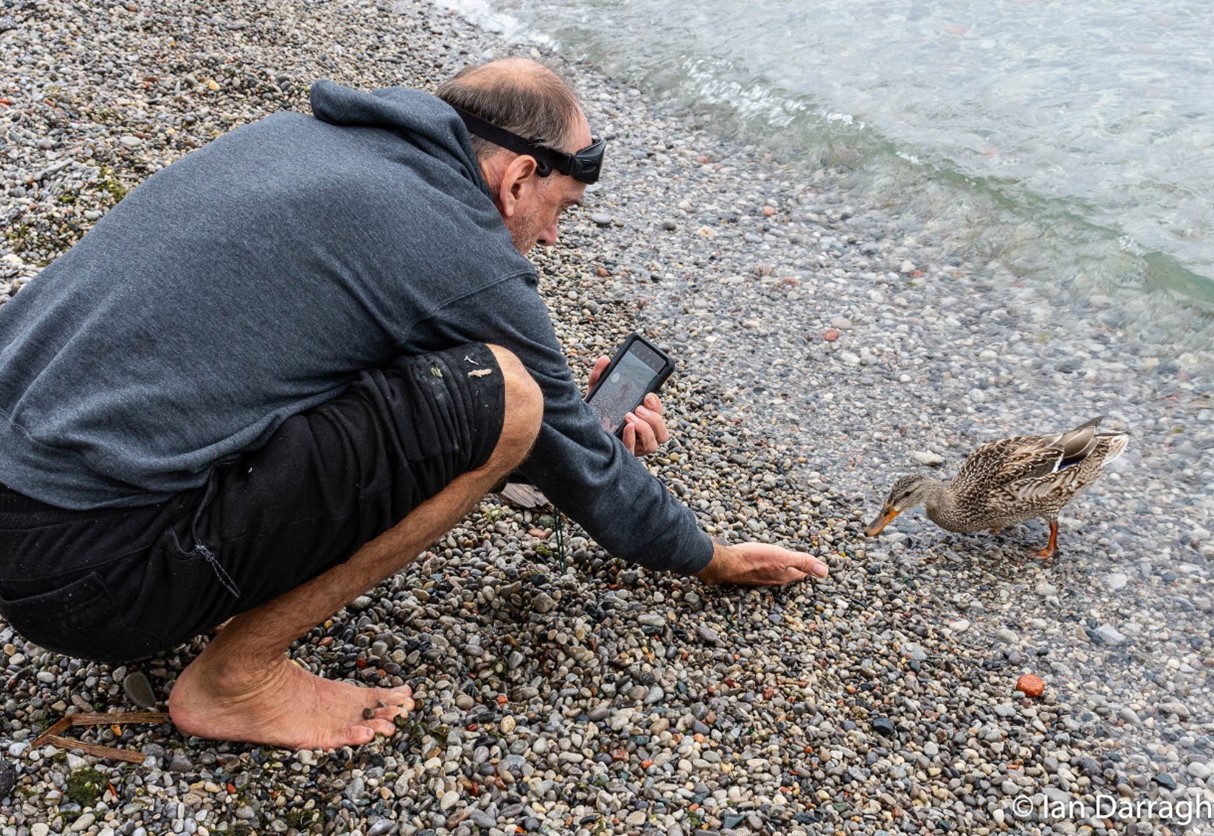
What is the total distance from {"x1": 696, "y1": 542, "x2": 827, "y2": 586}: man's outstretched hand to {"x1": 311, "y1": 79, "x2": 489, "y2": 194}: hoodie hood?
1.96m

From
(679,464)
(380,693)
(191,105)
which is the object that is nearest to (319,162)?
(380,693)

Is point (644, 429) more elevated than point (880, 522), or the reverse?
point (644, 429)

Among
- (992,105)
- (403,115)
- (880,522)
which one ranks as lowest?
(880,522)

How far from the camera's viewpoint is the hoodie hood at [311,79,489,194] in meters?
3.16

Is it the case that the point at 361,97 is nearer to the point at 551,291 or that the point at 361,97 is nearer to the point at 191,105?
the point at 551,291

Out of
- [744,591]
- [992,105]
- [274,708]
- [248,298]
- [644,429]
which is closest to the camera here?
[248,298]

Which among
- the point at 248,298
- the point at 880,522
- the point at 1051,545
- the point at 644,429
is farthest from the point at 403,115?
the point at 1051,545

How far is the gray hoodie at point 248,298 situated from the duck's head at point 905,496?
2750 millimetres

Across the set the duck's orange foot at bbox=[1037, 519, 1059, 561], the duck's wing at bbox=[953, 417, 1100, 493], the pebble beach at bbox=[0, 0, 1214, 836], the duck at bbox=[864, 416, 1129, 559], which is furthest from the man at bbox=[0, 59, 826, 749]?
the duck's orange foot at bbox=[1037, 519, 1059, 561]

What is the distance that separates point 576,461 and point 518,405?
40 centimetres

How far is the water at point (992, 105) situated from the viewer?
328 inches

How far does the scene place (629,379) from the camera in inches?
182

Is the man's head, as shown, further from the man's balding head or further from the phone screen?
the phone screen

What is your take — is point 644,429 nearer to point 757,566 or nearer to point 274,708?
point 757,566
